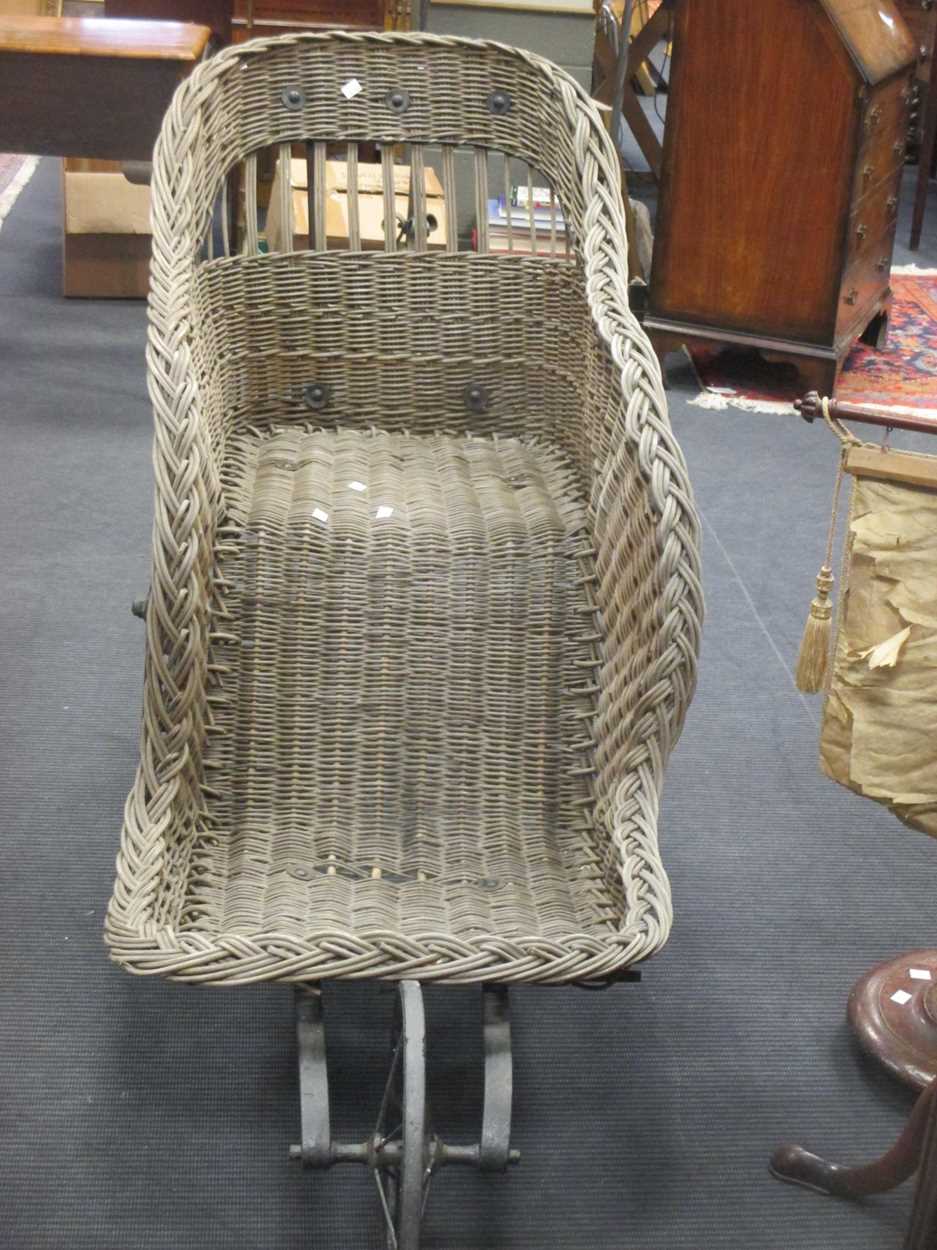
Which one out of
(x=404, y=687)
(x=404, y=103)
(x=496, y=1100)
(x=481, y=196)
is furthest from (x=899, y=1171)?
(x=404, y=103)

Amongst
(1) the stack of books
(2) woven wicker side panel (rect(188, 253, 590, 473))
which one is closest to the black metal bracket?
(2) woven wicker side panel (rect(188, 253, 590, 473))

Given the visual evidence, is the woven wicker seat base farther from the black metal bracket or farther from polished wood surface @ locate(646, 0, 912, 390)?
polished wood surface @ locate(646, 0, 912, 390)

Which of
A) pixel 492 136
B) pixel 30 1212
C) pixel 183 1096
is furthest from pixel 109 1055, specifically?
pixel 492 136

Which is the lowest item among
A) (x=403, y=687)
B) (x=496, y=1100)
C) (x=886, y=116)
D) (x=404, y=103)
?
(x=496, y=1100)

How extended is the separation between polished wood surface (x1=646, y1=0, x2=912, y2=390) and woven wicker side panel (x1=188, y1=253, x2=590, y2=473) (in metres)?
1.47

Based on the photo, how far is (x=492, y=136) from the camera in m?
2.03

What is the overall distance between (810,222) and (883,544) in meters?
2.06

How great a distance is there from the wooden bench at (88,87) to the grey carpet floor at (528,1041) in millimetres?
1138

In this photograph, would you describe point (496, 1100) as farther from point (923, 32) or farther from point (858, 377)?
point (923, 32)

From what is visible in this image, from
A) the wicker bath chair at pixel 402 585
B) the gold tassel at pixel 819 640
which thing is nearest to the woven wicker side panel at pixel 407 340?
the wicker bath chair at pixel 402 585

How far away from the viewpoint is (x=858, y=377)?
3711 millimetres

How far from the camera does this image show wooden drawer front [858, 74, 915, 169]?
10.5 feet

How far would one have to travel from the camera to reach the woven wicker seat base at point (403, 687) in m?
1.63

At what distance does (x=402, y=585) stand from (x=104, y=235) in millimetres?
2598
